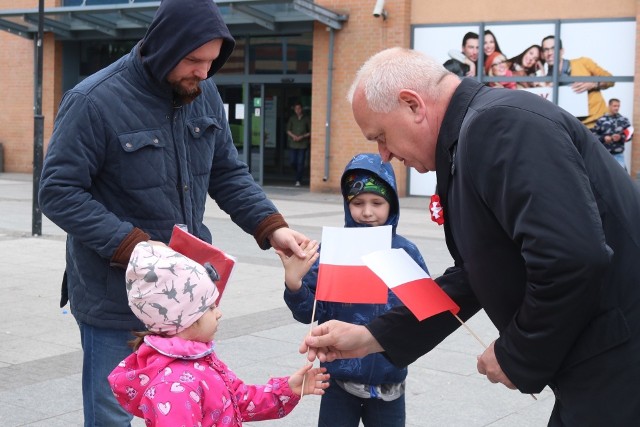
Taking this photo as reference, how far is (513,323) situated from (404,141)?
1.93 feet

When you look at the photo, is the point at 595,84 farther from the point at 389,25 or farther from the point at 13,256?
the point at 13,256

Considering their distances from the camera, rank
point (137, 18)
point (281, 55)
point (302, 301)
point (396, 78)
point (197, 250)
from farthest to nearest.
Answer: point (281, 55) < point (137, 18) < point (302, 301) < point (197, 250) < point (396, 78)

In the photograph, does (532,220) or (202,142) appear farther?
(202,142)

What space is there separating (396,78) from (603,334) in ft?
2.77

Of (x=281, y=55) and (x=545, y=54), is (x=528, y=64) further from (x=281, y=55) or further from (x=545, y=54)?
(x=281, y=55)

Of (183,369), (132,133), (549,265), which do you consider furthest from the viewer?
(132,133)

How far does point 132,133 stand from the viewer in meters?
3.40

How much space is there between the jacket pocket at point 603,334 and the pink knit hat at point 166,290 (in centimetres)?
Result: 117

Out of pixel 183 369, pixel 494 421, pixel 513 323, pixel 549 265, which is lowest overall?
pixel 494 421

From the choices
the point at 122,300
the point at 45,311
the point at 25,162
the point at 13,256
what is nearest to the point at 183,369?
the point at 122,300

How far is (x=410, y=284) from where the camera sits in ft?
9.37

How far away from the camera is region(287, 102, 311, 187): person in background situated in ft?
70.7

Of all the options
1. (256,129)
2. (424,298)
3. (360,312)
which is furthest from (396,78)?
(256,129)

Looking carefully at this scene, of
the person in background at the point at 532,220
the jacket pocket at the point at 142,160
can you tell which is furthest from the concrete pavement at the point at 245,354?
the person in background at the point at 532,220
